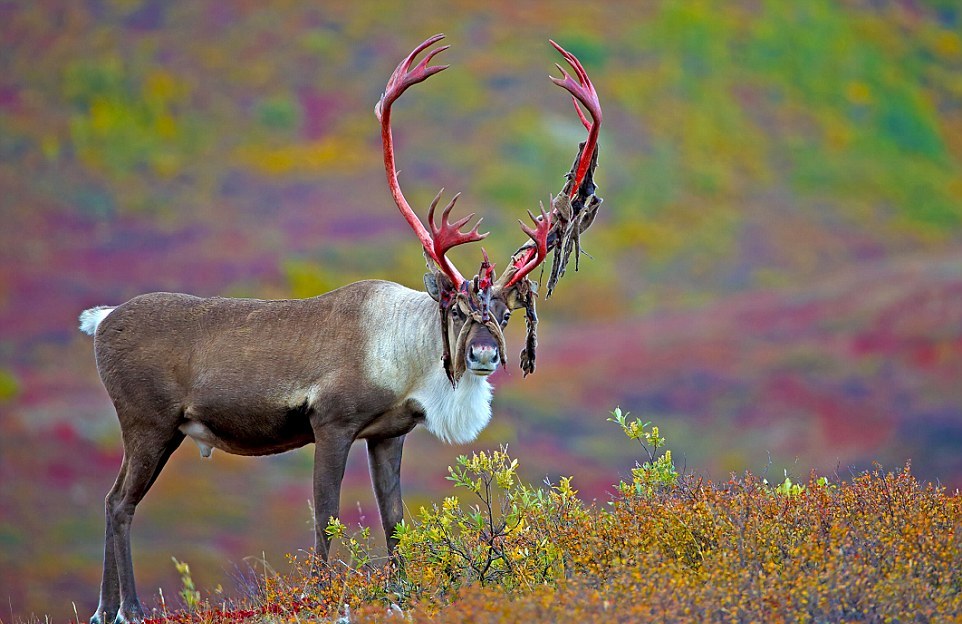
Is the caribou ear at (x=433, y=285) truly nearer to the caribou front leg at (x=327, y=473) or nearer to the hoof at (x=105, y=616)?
the caribou front leg at (x=327, y=473)

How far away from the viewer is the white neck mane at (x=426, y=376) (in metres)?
8.17

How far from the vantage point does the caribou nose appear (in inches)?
301

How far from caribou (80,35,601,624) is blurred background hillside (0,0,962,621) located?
1289cm

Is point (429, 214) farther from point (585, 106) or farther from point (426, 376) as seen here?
point (585, 106)

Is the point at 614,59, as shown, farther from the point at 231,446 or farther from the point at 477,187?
the point at 231,446

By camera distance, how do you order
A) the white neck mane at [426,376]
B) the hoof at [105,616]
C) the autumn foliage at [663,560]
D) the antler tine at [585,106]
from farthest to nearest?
the antler tine at [585,106] < the hoof at [105,616] < the white neck mane at [426,376] < the autumn foliage at [663,560]

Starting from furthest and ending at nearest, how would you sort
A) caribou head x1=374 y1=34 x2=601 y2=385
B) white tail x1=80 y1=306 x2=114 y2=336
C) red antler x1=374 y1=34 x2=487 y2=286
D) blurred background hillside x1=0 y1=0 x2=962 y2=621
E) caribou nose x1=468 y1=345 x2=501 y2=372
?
blurred background hillside x1=0 y1=0 x2=962 y2=621 < white tail x1=80 y1=306 x2=114 y2=336 < red antler x1=374 y1=34 x2=487 y2=286 < caribou head x1=374 y1=34 x2=601 y2=385 < caribou nose x1=468 y1=345 x2=501 y2=372

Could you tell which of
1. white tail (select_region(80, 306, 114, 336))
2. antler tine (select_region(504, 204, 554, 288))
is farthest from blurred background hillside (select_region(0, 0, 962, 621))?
antler tine (select_region(504, 204, 554, 288))

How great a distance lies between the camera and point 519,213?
3294cm

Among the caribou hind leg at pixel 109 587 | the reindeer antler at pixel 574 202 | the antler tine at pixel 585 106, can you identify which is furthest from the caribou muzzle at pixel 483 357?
the caribou hind leg at pixel 109 587

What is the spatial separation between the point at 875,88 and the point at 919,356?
41.2 feet

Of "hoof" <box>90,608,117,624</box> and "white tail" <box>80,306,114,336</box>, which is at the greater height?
"white tail" <box>80,306,114,336</box>

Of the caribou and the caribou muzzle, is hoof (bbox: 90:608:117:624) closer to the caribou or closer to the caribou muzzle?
the caribou

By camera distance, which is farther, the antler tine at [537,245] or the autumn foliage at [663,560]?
the antler tine at [537,245]
